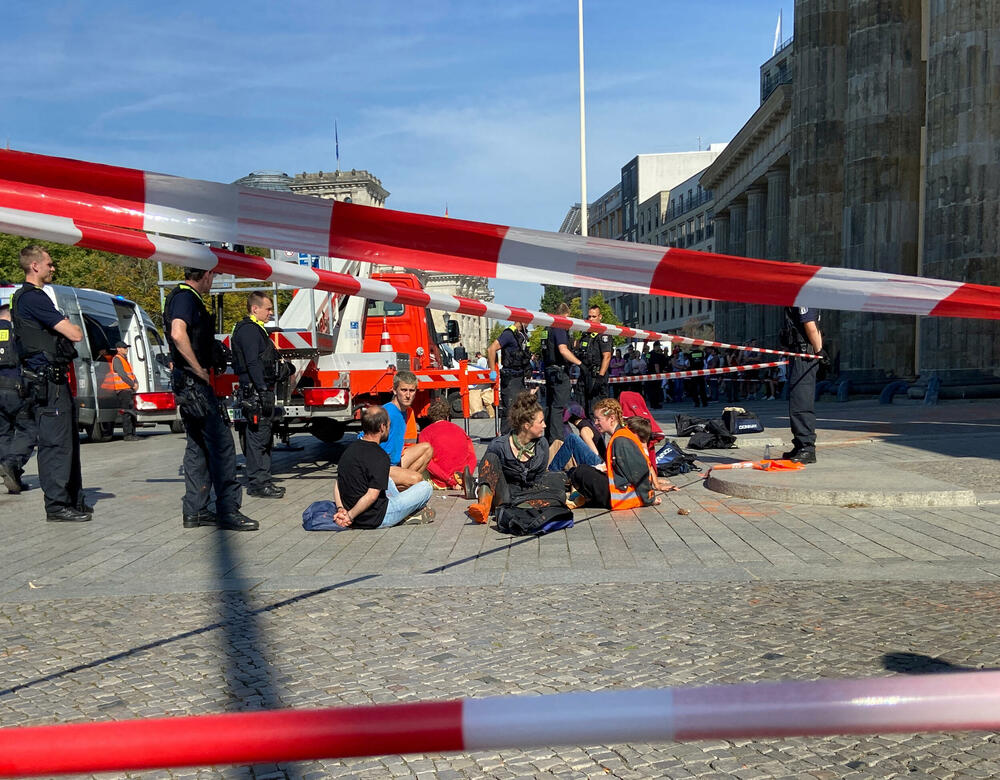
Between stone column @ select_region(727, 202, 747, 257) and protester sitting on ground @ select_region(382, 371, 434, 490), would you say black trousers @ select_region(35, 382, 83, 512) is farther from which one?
stone column @ select_region(727, 202, 747, 257)

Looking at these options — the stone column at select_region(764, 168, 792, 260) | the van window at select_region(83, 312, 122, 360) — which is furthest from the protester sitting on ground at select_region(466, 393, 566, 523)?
the stone column at select_region(764, 168, 792, 260)

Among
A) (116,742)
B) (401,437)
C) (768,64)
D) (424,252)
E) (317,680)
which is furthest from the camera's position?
(768,64)

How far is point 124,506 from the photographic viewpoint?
10031mm

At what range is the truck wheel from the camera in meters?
12.3

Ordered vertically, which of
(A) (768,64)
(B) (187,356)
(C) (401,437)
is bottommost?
(C) (401,437)

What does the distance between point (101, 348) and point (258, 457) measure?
10571 mm

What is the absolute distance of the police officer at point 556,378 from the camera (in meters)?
12.1

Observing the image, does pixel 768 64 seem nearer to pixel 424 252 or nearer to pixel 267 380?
pixel 267 380

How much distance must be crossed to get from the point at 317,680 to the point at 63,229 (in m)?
2.27

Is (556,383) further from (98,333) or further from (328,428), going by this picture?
(98,333)

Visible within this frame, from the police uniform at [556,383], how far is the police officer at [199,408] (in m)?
4.78

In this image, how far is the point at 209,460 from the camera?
8.12 m

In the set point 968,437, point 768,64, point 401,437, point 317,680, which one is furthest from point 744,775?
point 768,64

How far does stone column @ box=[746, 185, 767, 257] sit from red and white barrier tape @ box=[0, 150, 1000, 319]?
47.8 meters
